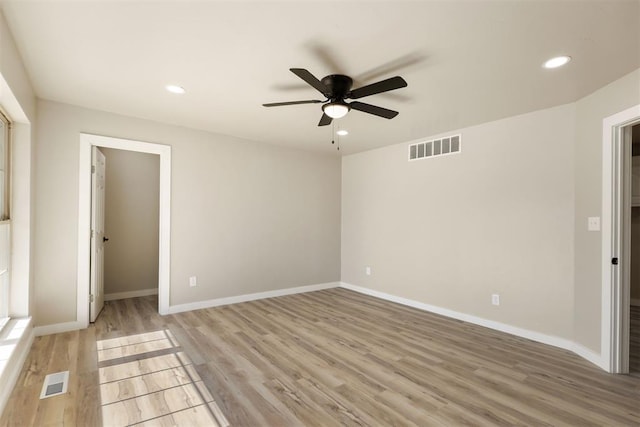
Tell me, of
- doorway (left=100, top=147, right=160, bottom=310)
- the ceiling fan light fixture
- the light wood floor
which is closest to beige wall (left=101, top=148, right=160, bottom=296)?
doorway (left=100, top=147, right=160, bottom=310)

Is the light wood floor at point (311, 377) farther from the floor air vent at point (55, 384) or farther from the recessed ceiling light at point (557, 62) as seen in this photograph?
the recessed ceiling light at point (557, 62)

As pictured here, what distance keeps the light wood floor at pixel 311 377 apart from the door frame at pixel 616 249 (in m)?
0.20

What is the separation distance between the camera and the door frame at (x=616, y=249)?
259 cm

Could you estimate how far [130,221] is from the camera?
498cm

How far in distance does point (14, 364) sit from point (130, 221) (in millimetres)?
2933

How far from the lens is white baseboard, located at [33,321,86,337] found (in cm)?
321

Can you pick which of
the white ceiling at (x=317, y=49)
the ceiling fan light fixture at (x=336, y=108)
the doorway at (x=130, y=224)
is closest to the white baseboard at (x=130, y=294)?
the doorway at (x=130, y=224)

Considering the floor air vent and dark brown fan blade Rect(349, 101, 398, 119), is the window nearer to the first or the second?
the floor air vent

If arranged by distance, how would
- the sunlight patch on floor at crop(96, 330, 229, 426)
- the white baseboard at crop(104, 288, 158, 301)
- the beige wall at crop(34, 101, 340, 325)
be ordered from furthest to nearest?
the white baseboard at crop(104, 288, 158, 301)
the beige wall at crop(34, 101, 340, 325)
the sunlight patch on floor at crop(96, 330, 229, 426)

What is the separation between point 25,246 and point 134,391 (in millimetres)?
1846

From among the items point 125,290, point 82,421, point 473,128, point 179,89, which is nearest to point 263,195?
point 179,89

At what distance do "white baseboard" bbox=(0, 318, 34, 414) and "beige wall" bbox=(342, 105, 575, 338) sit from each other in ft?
13.9

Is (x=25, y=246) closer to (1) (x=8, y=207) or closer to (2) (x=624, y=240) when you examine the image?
(1) (x=8, y=207)

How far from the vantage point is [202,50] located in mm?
2223
